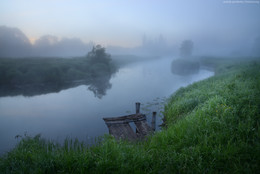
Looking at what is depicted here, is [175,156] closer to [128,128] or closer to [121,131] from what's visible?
[121,131]

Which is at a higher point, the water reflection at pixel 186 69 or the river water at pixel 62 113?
the water reflection at pixel 186 69

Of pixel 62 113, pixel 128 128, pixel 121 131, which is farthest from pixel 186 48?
pixel 121 131

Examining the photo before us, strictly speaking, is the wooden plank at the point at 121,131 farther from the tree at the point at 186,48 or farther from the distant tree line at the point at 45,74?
the tree at the point at 186,48

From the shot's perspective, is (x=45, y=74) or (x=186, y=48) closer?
(x=45, y=74)

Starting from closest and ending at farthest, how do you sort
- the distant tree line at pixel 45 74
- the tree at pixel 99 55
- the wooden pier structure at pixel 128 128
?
the wooden pier structure at pixel 128 128, the distant tree line at pixel 45 74, the tree at pixel 99 55

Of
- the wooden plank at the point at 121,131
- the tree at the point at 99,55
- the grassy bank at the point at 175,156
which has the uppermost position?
the tree at the point at 99,55

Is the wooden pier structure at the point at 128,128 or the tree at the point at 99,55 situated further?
the tree at the point at 99,55

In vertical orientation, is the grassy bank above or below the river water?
above

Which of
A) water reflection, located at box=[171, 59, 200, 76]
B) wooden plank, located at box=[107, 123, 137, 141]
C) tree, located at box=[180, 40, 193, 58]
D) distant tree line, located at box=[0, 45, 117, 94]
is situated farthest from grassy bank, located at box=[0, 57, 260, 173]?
tree, located at box=[180, 40, 193, 58]

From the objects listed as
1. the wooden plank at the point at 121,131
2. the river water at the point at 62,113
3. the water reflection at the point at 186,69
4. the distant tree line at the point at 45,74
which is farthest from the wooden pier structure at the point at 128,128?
the water reflection at the point at 186,69

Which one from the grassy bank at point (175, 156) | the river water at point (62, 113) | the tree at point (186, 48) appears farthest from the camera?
the tree at point (186, 48)

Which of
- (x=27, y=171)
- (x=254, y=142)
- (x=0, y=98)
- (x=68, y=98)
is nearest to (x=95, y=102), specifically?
(x=68, y=98)

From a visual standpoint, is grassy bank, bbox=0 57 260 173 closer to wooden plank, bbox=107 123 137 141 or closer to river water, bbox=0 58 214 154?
wooden plank, bbox=107 123 137 141

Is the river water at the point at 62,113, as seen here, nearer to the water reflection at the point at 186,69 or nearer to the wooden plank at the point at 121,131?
the wooden plank at the point at 121,131
